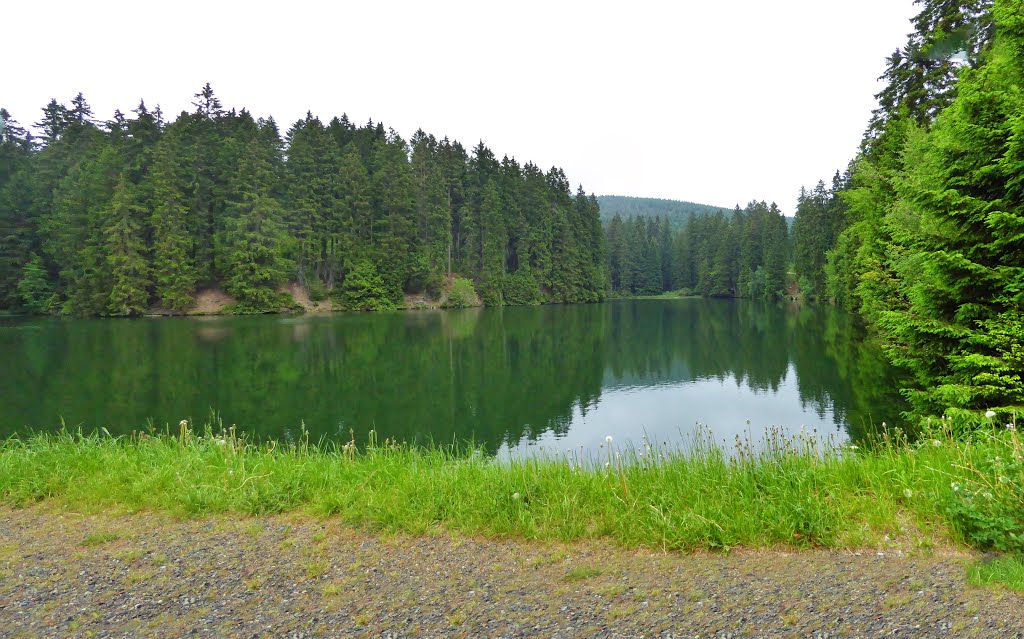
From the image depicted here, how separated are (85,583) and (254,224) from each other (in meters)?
56.3

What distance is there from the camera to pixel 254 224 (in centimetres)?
5438

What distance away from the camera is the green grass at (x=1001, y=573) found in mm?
3330

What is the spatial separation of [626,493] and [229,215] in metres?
58.6

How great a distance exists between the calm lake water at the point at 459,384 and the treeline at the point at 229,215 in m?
19.0

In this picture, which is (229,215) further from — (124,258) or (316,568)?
(316,568)

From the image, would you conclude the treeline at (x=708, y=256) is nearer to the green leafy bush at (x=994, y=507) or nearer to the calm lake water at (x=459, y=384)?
the calm lake water at (x=459, y=384)

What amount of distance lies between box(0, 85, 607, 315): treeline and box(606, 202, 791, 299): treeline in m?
42.1

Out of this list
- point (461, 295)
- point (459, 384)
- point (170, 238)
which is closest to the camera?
point (459, 384)

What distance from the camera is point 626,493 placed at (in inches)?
204

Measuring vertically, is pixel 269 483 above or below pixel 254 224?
below

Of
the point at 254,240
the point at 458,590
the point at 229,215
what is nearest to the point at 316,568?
the point at 458,590

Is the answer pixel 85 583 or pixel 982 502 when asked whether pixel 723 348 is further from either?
pixel 85 583

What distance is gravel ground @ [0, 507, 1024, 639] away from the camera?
3.25 metres

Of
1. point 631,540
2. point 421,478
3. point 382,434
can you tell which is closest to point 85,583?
point 421,478
